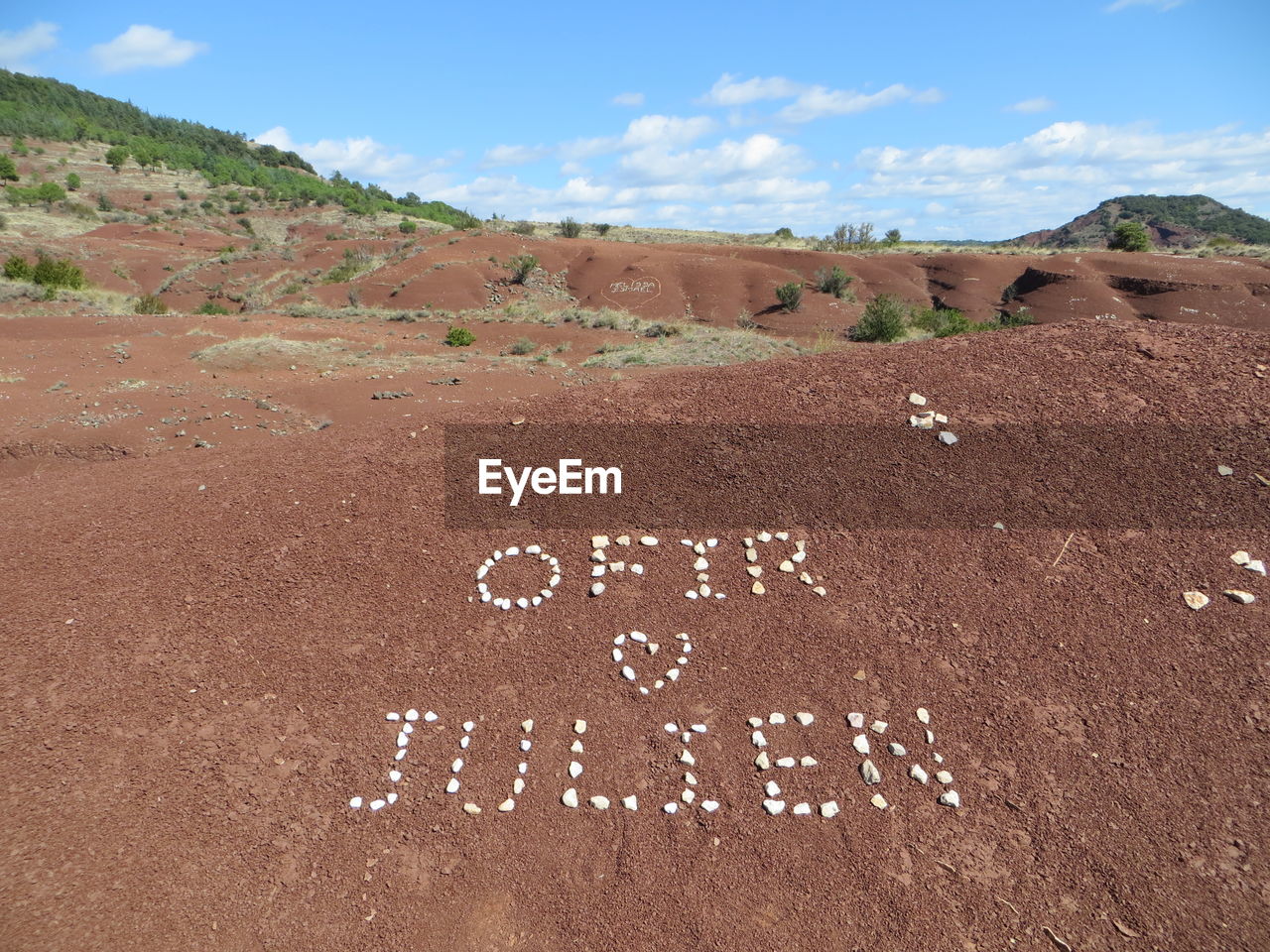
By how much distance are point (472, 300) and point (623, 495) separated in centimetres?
2558

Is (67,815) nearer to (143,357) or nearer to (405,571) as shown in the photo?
(405,571)

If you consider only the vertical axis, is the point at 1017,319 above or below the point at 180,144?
below

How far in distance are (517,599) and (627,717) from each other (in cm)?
139

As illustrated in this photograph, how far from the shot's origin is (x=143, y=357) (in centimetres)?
1517

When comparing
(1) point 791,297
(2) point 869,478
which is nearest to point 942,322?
(1) point 791,297

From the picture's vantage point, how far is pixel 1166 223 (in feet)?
277

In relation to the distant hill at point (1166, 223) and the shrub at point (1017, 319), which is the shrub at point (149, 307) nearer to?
the shrub at point (1017, 319)

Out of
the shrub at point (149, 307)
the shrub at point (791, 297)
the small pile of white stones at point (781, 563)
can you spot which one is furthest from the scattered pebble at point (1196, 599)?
the shrub at point (149, 307)

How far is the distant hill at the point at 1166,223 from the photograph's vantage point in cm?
7719

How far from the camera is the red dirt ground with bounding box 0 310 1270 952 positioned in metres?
3.54

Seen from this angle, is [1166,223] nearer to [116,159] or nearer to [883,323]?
[883,323]

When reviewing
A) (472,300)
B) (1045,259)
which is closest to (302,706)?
(472,300)

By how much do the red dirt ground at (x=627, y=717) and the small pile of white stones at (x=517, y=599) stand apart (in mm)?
92

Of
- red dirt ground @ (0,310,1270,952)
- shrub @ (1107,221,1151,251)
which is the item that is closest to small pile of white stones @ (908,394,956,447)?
red dirt ground @ (0,310,1270,952)
